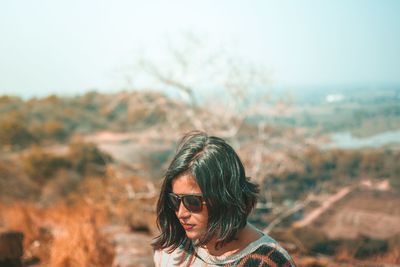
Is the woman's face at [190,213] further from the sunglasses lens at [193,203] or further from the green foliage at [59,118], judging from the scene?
the green foliage at [59,118]

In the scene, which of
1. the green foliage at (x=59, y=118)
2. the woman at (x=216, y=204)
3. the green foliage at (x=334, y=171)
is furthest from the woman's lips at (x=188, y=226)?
the green foliage at (x=59, y=118)

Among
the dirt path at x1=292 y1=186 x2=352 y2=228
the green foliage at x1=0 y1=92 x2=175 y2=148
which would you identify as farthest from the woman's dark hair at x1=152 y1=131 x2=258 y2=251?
the green foliage at x1=0 y1=92 x2=175 y2=148

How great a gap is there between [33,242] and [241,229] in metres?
6.07

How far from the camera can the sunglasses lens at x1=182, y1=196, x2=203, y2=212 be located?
50.5 inches

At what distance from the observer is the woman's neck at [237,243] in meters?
1.28

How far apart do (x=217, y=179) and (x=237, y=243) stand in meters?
0.20

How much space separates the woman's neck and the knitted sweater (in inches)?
0.6

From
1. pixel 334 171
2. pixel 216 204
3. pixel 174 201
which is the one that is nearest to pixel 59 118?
pixel 334 171

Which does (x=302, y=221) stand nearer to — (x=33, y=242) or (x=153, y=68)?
(x=153, y=68)

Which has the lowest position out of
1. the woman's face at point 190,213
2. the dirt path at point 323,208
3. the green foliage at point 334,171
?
the dirt path at point 323,208

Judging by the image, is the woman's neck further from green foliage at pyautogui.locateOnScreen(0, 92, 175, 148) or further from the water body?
green foliage at pyautogui.locateOnScreen(0, 92, 175, 148)

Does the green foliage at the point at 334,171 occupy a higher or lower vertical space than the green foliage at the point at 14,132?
lower

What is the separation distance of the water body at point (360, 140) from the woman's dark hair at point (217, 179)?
41.8ft

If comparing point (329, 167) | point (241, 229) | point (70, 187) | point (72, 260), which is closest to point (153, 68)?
point (70, 187)
